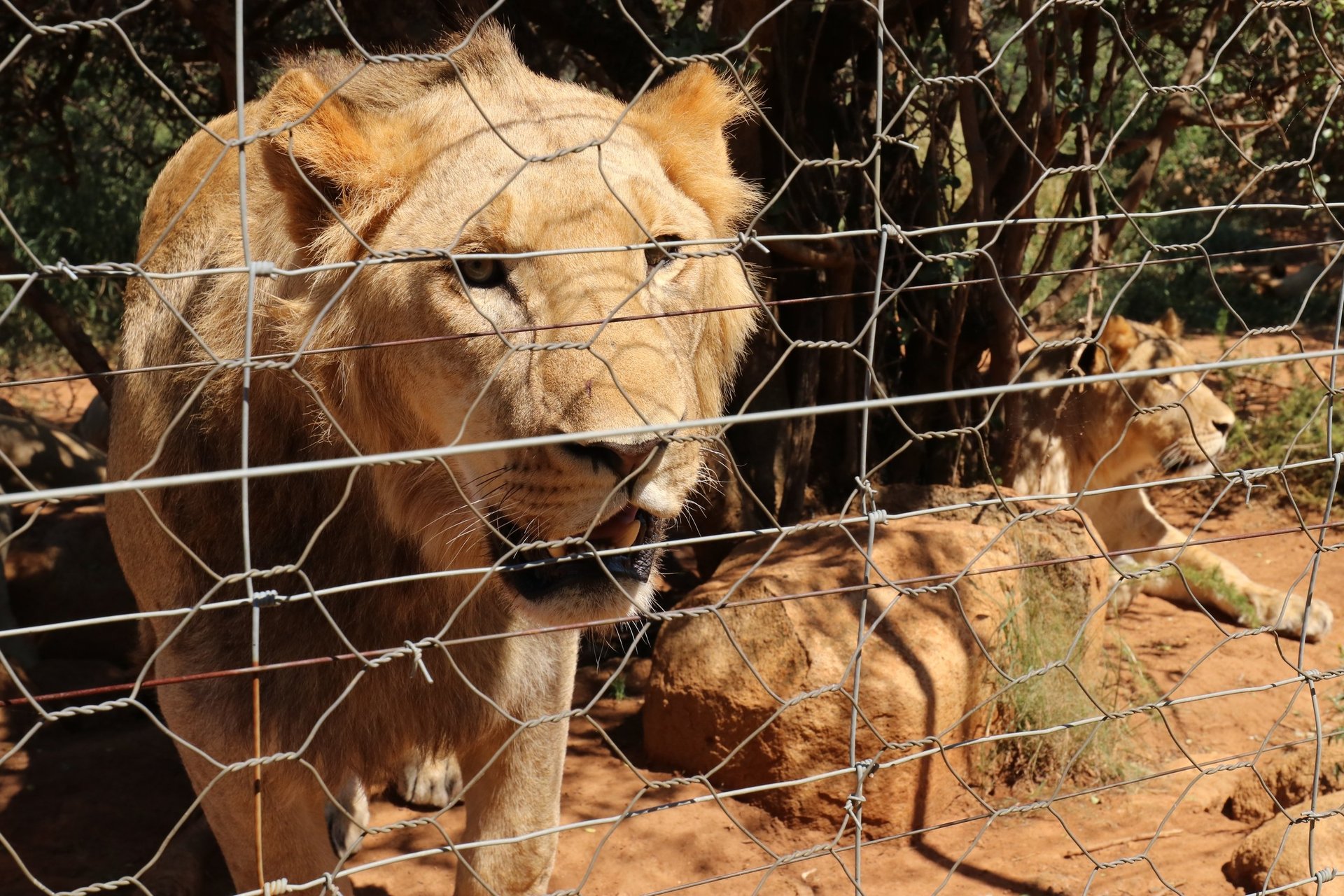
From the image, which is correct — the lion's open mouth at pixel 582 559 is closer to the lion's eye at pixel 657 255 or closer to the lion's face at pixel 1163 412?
the lion's eye at pixel 657 255

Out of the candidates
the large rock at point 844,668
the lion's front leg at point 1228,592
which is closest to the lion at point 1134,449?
the lion's front leg at point 1228,592

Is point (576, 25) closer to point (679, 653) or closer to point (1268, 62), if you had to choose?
point (679, 653)

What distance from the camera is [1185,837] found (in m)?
3.25

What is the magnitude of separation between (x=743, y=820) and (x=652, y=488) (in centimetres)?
196

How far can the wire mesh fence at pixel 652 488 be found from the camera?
1876 mm

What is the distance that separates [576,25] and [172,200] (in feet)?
6.18

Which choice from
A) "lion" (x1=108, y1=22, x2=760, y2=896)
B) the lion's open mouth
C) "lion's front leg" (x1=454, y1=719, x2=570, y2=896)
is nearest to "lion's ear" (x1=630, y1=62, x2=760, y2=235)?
"lion" (x1=108, y1=22, x2=760, y2=896)

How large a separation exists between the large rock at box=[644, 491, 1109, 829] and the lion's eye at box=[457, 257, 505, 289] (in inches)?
60.3

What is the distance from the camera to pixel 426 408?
2.04 meters

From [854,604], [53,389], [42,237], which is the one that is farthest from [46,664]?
[42,237]

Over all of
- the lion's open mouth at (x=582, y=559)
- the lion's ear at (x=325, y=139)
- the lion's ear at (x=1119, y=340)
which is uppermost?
the lion's ear at (x=325, y=139)

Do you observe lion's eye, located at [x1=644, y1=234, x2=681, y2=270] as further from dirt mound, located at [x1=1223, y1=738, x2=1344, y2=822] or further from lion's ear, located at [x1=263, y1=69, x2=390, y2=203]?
dirt mound, located at [x1=1223, y1=738, x2=1344, y2=822]

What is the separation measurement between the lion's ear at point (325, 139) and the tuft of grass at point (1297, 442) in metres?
5.13

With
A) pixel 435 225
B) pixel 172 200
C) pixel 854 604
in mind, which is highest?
pixel 435 225
